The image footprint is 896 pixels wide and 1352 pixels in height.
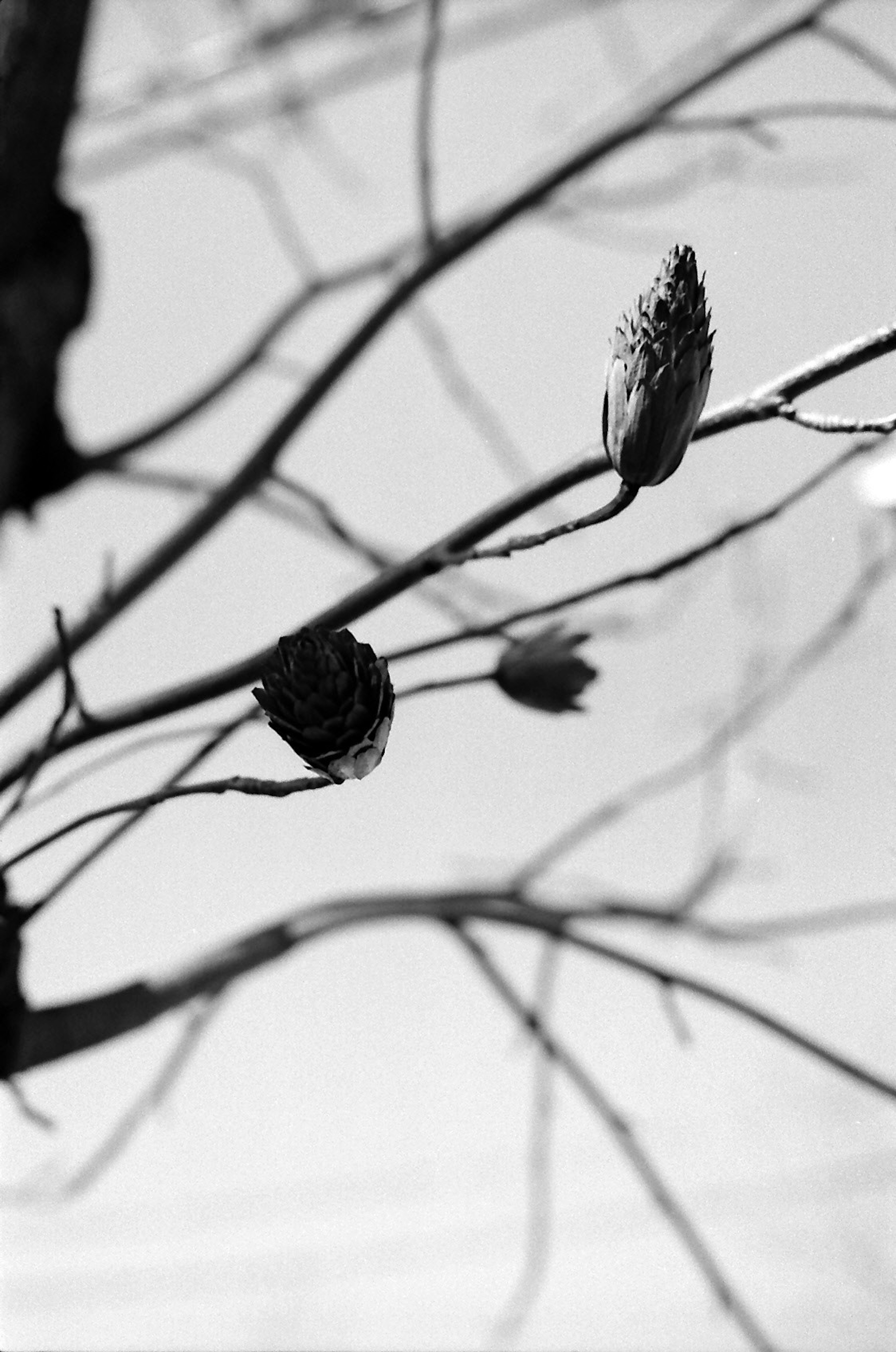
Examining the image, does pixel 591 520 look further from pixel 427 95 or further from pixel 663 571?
pixel 427 95

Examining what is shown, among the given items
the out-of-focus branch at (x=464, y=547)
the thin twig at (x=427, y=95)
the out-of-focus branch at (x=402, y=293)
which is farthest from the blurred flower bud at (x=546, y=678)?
the thin twig at (x=427, y=95)

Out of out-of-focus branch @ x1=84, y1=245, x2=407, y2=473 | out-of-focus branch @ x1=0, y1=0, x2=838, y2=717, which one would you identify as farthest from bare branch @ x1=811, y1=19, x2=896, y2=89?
out-of-focus branch @ x1=84, y1=245, x2=407, y2=473

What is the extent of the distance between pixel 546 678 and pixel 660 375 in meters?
0.11

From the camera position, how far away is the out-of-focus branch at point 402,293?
57 centimetres

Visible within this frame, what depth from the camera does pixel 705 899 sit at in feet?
2.99

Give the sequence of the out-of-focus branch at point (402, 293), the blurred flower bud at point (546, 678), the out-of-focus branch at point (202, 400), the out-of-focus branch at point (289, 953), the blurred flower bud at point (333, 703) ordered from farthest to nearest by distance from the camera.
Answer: the out-of-focus branch at point (202, 400) → the out-of-focus branch at point (402, 293) → the out-of-focus branch at point (289, 953) → the blurred flower bud at point (546, 678) → the blurred flower bud at point (333, 703)

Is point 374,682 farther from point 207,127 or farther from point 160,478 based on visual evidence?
point 207,127

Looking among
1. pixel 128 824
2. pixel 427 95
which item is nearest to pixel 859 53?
pixel 427 95

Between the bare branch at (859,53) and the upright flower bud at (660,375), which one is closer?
the upright flower bud at (660,375)

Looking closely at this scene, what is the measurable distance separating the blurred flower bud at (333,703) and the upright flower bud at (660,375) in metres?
0.07

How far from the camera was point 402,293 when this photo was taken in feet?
2.12

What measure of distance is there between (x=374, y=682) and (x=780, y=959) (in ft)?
2.29

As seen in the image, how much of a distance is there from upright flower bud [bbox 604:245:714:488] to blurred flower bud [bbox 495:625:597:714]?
88 millimetres

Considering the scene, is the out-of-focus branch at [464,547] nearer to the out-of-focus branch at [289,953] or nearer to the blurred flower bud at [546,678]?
the blurred flower bud at [546,678]
